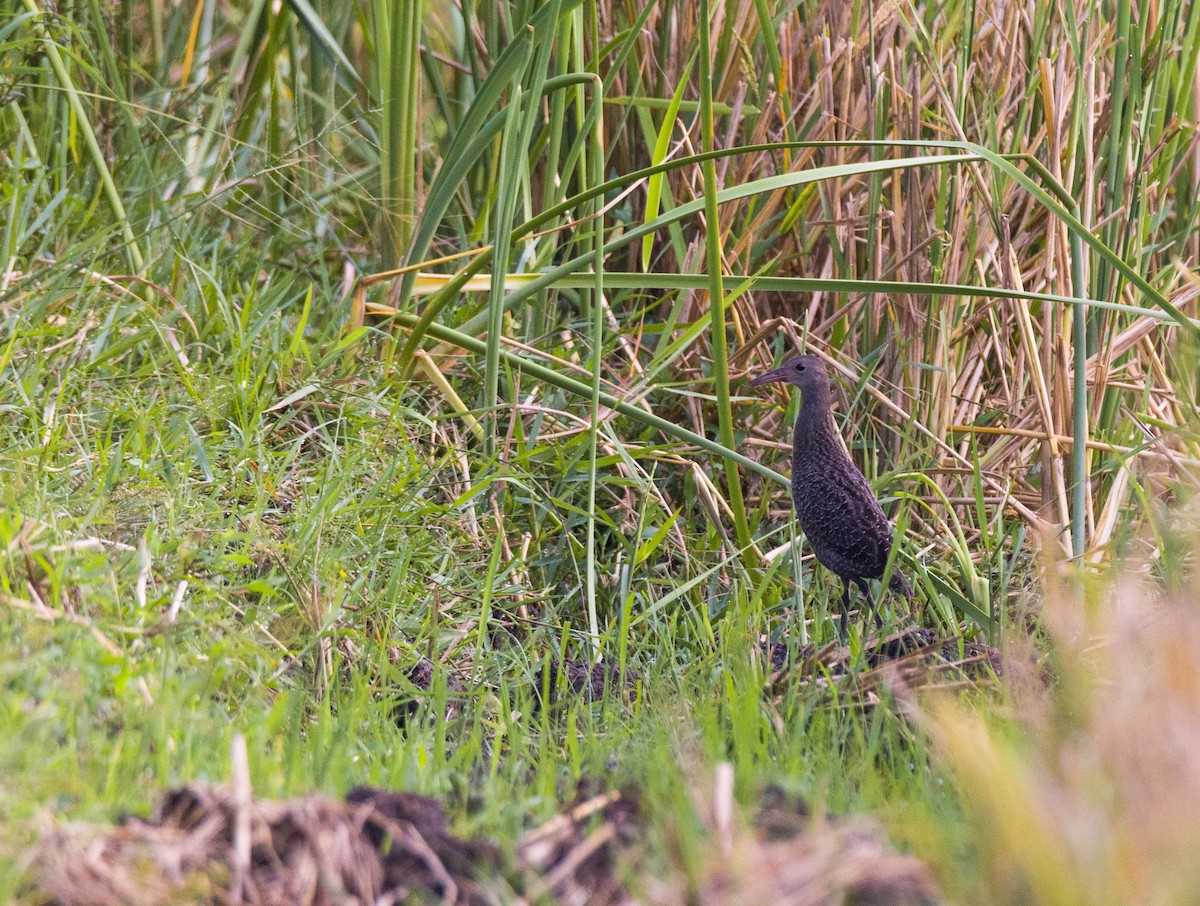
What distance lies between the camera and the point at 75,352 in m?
3.05

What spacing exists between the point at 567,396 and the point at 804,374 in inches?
29.5

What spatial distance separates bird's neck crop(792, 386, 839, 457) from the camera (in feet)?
10.1

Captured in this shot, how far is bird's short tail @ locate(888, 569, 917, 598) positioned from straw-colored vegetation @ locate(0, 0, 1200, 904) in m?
0.09

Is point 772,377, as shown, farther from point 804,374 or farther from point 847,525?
point 847,525

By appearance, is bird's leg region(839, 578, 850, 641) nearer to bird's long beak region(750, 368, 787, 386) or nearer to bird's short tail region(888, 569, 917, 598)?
bird's short tail region(888, 569, 917, 598)

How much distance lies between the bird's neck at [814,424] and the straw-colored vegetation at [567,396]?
0.19 m

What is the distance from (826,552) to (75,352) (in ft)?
6.29

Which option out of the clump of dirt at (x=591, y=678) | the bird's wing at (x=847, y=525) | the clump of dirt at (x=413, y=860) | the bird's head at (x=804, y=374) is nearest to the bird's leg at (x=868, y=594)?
the bird's wing at (x=847, y=525)

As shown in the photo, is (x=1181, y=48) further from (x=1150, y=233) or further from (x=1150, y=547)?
(x=1150, y=547)

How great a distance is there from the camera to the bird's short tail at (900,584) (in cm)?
299

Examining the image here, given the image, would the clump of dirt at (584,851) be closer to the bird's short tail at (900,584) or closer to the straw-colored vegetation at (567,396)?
the straw-colored vegetation at (567,396)

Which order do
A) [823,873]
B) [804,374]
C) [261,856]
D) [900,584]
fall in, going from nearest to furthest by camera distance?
[823,873] → [261,856] → [900,584] → [804,374]

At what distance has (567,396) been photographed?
3602 mm

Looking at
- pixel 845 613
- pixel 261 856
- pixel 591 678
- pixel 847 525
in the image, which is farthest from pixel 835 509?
pixel 261 856
